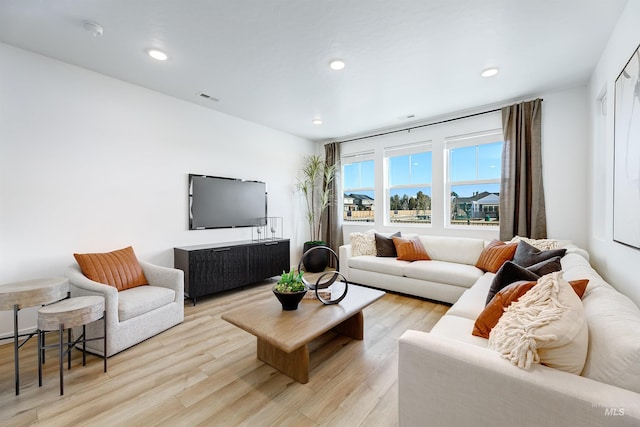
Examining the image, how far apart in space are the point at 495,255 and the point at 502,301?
1991 millimetres

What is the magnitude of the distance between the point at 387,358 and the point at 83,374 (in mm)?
2291

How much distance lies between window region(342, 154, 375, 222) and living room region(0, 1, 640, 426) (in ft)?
5.48

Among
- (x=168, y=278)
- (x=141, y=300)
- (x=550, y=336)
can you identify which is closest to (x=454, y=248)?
(x=550, y=336)

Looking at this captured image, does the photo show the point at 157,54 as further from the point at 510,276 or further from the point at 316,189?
the point at 316,189

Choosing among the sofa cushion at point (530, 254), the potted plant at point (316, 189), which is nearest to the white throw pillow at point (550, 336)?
the sofa cushion at point (530, 254)

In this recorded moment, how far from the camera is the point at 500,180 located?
3.77m

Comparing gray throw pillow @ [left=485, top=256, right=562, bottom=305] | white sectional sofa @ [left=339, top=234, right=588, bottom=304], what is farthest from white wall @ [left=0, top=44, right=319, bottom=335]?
gray throw pillow @ [left=485, top=256, right=562, bottom=305]

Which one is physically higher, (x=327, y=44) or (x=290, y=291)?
(x=327, y=44)

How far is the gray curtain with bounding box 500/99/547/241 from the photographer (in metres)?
3.45

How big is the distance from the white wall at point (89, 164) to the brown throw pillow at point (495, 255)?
12.1 feet

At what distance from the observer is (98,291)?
7.04 feet

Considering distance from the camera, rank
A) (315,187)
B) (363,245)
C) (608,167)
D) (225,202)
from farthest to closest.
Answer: (315,187) < (363,245) < (225,202) < (608,167)

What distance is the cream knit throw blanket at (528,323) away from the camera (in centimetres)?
104

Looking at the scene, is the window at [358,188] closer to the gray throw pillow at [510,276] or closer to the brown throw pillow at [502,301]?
the gray throw pillow at [510,276]
